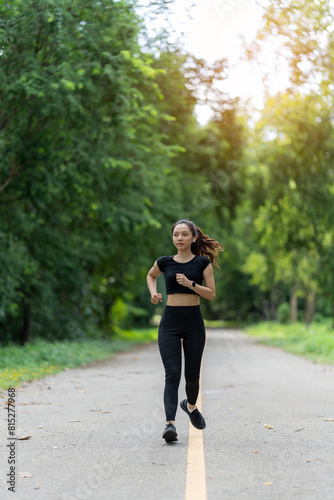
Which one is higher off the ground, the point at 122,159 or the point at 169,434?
the point at 122,159

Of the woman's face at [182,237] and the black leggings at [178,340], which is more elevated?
the woman's face at [182,237]

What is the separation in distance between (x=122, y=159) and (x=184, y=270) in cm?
1039

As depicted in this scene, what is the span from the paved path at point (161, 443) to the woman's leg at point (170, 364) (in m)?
0.35

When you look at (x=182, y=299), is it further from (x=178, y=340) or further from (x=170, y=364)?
(x=170, y=364)

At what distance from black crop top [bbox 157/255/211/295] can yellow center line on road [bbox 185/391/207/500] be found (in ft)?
4.49

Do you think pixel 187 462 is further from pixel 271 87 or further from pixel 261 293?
pixel 261 293

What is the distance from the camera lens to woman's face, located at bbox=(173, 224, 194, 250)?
250 inches

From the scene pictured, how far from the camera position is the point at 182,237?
638 centimetres

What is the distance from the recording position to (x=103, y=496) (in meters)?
4.33

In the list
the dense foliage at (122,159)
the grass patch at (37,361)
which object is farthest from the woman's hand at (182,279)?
the dense foliage at (122,159)

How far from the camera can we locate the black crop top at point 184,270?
6273mm

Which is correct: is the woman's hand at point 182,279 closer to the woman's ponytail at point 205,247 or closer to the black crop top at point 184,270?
the black crop top at point 184,270

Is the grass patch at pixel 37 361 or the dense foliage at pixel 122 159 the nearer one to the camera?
the grass patch at pixel 37 361

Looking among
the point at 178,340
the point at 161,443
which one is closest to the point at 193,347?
the point at 178,340
